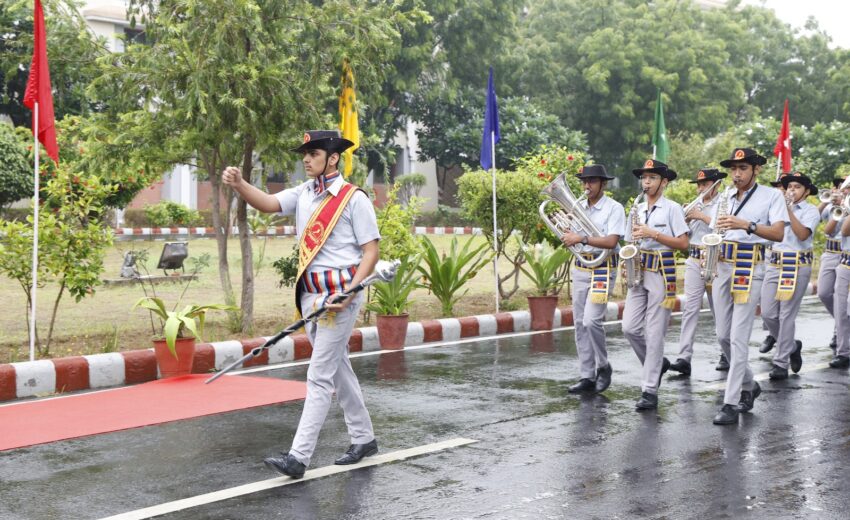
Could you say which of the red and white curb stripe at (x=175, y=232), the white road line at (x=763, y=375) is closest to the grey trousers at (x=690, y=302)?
the white road line at (x=763, y=375)

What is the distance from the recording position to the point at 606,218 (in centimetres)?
908

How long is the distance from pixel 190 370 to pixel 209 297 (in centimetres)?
687

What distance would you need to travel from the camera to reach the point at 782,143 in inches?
782

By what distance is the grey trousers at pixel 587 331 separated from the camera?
912 cm

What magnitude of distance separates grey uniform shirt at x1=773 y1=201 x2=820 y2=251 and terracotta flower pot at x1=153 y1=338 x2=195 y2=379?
17.7ft

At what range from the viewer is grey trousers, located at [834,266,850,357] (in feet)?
35.8

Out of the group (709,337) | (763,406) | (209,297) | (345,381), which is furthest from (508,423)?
(209,297)

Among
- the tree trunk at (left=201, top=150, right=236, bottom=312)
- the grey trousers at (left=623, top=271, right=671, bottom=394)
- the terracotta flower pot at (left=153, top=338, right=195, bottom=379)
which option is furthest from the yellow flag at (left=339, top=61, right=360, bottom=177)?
the grey trousers at (left=623, top=271, right=671, bottom=394)

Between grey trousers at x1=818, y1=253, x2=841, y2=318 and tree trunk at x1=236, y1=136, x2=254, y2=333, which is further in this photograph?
tree trunk at x1=236, y1=136, x2=254, y2=333

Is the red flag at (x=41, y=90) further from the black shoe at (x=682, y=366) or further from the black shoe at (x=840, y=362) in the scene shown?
the black shoe at (x=840, y=362)

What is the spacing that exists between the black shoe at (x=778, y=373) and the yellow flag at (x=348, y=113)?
492 cm

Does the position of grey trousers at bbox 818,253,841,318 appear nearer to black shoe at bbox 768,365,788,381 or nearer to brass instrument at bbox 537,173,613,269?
black shoe at bbox 768,365,788,381

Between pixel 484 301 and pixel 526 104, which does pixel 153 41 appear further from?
pixel 526 104

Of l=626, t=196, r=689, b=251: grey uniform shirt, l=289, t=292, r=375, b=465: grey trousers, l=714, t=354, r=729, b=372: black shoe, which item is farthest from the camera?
l=714, t=354, r=729, b=372: black shoe
